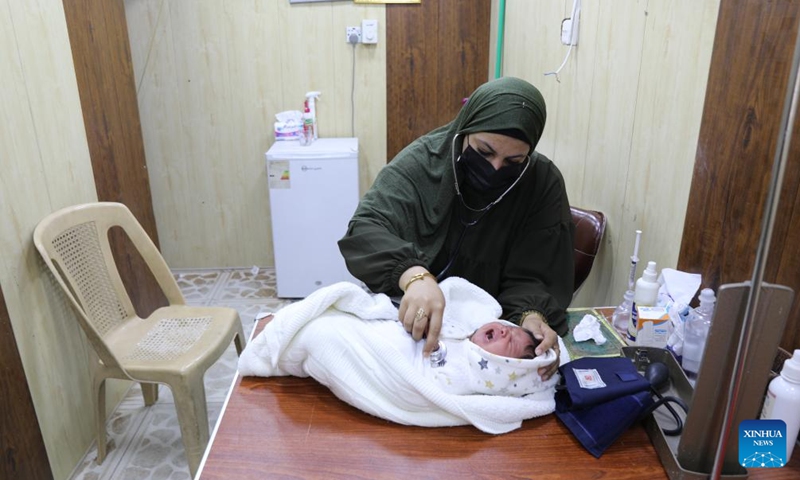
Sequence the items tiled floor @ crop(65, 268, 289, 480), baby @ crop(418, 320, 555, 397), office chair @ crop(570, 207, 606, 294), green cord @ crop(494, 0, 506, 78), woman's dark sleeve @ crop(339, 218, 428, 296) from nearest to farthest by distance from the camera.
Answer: baby @ crop(418, 320, 555, 397), woman's dark sleeve @ crop(339, 218, 428, 296), office chair @ crop(570, 207, 606, 294), tiled floor @ crop(65, 268, 289, 480), green cord @ crop(494, 0, 506, 78)

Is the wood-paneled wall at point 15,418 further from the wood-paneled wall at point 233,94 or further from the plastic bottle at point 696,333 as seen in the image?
the wood-paneled wall at point 233,94

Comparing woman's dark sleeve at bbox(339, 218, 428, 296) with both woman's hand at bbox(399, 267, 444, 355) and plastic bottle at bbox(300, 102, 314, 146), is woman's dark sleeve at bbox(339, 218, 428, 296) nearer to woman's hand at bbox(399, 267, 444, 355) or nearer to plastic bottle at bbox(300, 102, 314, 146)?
woman's hand at bbox(399, 267, 444, 355)

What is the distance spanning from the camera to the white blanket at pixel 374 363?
101cm

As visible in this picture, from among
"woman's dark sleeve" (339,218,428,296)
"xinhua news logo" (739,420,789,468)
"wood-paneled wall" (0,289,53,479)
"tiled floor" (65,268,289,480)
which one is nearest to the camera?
"xinhua news logo" (739,420,789,468)

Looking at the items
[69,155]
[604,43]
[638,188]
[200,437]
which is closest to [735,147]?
[638,188]

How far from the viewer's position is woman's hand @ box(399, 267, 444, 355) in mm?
1113

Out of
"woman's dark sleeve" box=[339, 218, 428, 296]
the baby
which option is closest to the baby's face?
the baby

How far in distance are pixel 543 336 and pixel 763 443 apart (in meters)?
0.44

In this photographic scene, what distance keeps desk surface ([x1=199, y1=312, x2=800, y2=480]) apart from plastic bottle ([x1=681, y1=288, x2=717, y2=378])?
0.75 ft

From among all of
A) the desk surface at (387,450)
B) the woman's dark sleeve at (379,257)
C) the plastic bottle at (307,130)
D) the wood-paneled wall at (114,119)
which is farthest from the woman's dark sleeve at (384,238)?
the plastic bottle at (307,130)

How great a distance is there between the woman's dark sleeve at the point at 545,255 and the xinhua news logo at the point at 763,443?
618mm

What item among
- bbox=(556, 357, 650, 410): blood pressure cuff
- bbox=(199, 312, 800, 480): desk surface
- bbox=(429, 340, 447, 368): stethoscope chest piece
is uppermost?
bbox=(429, 340, 447, 368): stethoscope chest piece

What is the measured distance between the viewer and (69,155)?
1.95 m

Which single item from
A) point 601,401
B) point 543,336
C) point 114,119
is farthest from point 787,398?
point 114,119
